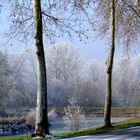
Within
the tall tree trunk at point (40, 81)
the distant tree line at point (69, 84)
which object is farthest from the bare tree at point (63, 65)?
the tall tree trunk at point (40, 81)

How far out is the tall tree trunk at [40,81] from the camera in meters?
17.0

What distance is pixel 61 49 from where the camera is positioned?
327 ft

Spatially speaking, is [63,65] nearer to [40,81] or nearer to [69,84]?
[69,84]

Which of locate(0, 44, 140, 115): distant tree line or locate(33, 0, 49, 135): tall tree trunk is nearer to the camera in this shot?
locate(33, 0, 49, 135): tall tree trunk

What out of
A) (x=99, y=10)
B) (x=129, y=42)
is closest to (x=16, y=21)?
(x=99, y=10)

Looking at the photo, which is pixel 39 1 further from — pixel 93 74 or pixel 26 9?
pixel 93 74

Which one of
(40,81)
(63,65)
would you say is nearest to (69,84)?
(63,65)

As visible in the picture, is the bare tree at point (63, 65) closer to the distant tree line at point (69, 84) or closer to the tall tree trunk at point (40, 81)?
the distant tree line at point (69, 84)

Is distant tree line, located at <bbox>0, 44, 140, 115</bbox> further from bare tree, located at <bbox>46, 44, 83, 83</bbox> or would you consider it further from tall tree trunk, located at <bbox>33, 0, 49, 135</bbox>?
tall tree trunk, located at <bbox>33, 0, 49, 135</bbox>

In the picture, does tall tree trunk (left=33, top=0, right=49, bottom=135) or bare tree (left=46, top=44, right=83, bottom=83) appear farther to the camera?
bare tree (left=46, top=44, right=83, bottom=83)

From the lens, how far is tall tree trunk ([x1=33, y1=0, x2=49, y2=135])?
55.6 ft

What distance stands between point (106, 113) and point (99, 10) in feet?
23.4

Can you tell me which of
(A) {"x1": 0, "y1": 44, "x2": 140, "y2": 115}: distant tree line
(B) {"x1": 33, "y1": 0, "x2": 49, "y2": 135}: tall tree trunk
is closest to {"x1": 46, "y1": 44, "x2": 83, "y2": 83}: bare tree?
(A) {"x1": 0, "y1": 44, "x2": 140, "y2": 115}: distant tree line

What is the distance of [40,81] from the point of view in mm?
17062
